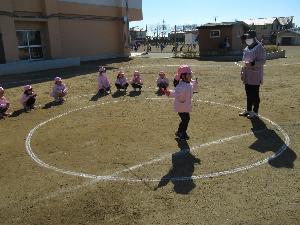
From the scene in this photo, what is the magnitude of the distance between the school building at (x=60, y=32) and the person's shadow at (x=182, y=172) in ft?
55.0

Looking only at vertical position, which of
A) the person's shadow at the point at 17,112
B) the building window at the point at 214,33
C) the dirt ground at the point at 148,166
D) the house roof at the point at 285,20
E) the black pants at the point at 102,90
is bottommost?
the dirt ground at the point at 148,166

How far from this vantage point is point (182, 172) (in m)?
6.14

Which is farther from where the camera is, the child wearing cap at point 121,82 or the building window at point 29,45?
the building window at point 29,45

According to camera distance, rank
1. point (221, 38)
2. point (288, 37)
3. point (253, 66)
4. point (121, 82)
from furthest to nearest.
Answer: point (288, 37)
point (221, 38)
point (121, 82)
point (253, 66)

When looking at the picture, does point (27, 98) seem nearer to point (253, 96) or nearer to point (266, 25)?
point (253, 96)

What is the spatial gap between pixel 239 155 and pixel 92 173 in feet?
9.57

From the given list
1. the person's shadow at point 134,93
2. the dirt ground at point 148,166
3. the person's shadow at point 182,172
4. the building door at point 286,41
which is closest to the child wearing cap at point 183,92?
the dirt ground at point 148,166

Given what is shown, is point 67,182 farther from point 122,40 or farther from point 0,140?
point 122,40

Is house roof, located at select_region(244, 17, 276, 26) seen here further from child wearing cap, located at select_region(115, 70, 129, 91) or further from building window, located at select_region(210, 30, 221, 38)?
child wearing cap, located at select_region(115, 70, 129, 91)

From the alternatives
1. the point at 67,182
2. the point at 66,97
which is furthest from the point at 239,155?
the point at 66,97

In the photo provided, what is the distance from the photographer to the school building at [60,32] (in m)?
21.8

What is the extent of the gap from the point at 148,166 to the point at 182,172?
0.69 metres

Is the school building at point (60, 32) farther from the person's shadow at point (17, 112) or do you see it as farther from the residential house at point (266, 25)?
the residential house at point (266, 25)

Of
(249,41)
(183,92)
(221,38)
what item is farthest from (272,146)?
(221,38)
